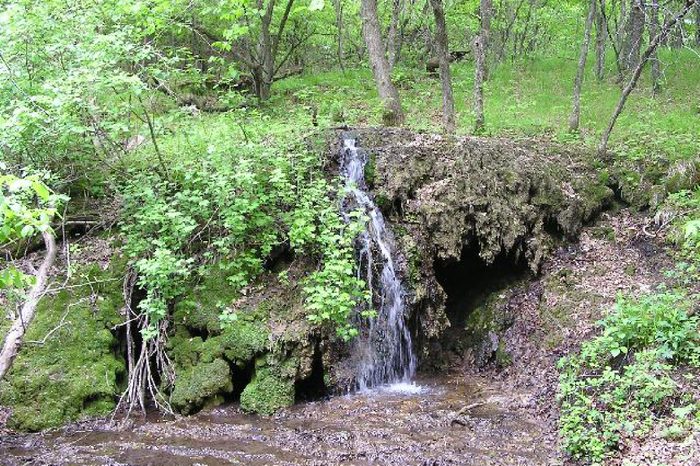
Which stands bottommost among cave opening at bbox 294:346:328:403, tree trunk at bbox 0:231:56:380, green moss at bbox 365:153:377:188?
cave opening at bbox 294:346:328:403

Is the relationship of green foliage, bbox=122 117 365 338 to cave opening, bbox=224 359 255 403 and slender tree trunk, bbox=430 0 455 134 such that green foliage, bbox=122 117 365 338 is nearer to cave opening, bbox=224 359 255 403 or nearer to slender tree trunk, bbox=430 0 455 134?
cave opening, bbox=224 359 255 403

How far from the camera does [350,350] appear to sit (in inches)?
309

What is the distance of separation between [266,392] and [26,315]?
318 centimetres

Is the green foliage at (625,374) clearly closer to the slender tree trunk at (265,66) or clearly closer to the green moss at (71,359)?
the green moss at (71,359)

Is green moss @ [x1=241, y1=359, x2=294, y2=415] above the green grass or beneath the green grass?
beneath

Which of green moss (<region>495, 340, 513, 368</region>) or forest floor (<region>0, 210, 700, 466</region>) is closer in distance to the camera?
forest floor (<region>0, 210, 700, 466</region>)

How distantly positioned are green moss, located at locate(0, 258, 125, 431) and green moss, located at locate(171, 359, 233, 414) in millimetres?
881

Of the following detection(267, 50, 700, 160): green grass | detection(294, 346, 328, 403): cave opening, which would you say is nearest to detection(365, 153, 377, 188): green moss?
detection(267, 50, 700, 160): green grass

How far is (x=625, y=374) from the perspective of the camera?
5.86 m

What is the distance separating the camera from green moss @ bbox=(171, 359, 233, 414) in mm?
6996

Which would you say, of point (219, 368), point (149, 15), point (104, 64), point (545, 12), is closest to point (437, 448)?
point (219, 368)

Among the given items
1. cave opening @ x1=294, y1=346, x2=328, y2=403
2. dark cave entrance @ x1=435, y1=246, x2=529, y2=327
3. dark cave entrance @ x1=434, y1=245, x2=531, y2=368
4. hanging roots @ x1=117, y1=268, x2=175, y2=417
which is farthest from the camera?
dark cave entrance @ x1=435, y1=246, x2=529, y2=327

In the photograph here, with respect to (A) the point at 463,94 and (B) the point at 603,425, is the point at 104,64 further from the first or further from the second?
(A) the point at 463,94

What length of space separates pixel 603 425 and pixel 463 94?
13.2 m
